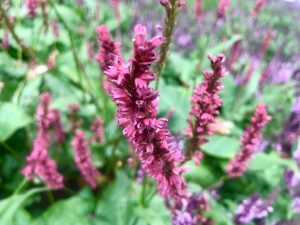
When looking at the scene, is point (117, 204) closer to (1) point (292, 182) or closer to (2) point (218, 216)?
(2) point (218, 216)

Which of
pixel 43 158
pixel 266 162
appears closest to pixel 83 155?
pixel 43 158

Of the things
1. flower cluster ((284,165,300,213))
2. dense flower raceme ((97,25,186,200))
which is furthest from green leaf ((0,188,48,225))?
flower cluster ((284,165,300,213))

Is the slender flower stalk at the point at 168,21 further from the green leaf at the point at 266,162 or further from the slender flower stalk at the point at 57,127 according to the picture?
the green leaf at the point at 266,162

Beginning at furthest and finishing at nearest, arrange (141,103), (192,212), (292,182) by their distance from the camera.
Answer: (292,182) → (192,212) → (141,103)

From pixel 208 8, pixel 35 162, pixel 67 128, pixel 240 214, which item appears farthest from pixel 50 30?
pixel 208 8

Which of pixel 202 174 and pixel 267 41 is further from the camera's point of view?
pixel 267 41

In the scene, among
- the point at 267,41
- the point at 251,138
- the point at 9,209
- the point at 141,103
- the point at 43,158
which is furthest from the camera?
the point at 267,41

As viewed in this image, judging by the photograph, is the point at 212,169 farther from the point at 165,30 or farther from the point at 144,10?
the point at 144,10
